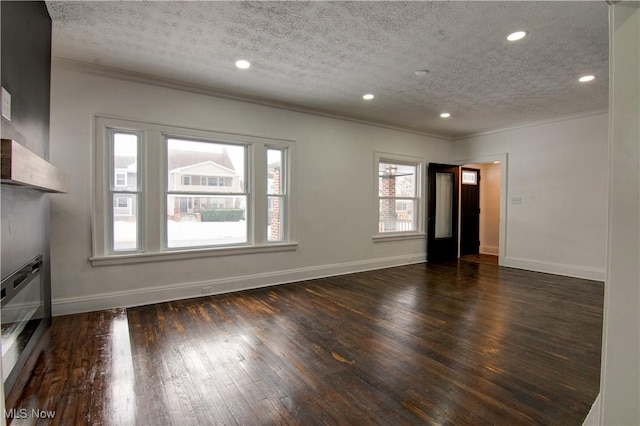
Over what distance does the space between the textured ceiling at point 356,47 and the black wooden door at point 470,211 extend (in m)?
3.13

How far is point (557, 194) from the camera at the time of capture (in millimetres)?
5609

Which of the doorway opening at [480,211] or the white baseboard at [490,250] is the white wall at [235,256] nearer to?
the doorway opening at [480,211]

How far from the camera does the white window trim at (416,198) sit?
6016 mm

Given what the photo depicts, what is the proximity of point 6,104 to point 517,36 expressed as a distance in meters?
3.90

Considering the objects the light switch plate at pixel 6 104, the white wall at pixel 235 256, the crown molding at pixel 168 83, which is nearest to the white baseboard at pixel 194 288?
the white wall at pixel 235 256

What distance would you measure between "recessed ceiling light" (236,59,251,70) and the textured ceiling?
0.08 metres

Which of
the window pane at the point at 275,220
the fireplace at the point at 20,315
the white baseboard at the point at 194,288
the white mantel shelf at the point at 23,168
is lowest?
the white baseboard at the point at 194,288

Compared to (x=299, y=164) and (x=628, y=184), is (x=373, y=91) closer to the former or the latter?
(x=299, y=164)

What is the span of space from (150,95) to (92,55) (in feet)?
2.26

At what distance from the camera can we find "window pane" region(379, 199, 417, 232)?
6312 mm

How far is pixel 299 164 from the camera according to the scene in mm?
5059

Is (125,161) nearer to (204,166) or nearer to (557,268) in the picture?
(204,166)

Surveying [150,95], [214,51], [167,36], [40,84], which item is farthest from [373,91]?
[40,84]

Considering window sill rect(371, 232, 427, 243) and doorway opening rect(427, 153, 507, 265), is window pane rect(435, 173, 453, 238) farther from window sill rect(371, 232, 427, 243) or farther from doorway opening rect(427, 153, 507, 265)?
window sill rect(371, 232, 427, 243)
